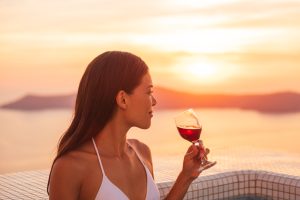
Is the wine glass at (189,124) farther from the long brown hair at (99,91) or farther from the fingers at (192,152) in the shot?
Answer: the long brown hair at (99,91)

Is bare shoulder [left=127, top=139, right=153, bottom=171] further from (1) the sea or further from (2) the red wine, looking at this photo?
(2) the red wine

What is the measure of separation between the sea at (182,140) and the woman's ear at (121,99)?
15 cm

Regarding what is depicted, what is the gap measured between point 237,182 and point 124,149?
266cm

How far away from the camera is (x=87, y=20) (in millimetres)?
10633

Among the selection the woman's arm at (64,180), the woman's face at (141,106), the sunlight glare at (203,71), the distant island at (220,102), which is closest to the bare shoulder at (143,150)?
the woman's face at (141,106)

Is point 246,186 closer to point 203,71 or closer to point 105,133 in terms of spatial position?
point 105,133

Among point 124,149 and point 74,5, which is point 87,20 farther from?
point 124,149

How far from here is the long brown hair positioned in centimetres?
174

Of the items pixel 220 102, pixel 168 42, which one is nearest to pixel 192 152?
pixel 168 42

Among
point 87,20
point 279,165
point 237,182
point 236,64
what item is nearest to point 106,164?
point 237,182

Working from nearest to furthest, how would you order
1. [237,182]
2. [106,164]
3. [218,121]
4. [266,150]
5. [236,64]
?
[106,164]
[237,182]
[266,150]
[236,64]
[218,121]

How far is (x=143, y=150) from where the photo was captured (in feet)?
7.02

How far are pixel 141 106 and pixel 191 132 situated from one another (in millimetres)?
451

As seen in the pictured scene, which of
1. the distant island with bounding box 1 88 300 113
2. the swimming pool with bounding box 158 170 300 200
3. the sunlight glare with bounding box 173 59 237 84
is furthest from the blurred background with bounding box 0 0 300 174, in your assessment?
the swimming pool with bounding box 158 170 300 200
